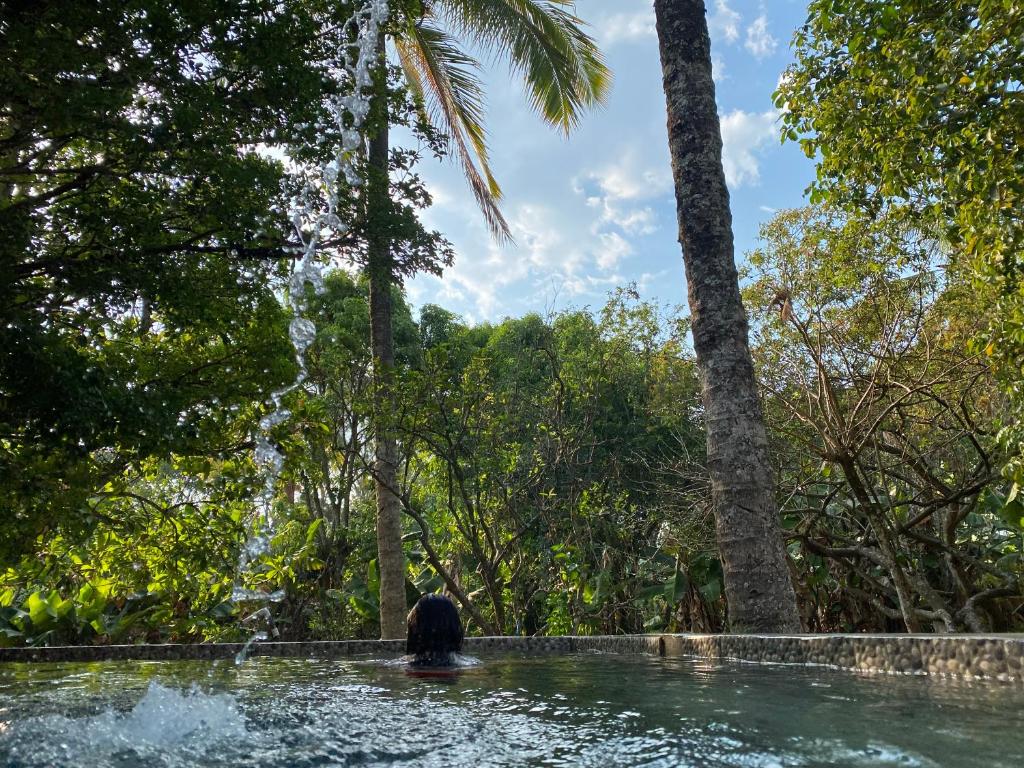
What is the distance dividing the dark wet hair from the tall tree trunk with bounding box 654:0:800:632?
218cm

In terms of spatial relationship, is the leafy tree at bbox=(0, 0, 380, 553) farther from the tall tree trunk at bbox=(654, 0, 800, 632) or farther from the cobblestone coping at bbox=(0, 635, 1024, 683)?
the tall tree trunk at bbox=(654, 0, 800, 632)

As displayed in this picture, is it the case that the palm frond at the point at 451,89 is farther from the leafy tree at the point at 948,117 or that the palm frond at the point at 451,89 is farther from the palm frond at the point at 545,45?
the leafy tree at the point at 948,117

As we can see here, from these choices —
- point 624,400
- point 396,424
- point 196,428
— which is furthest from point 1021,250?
point 624,400

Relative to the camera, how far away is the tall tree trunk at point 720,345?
627 cm

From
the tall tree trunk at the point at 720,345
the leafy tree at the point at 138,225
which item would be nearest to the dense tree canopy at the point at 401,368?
the leafy tree at the point at 138,225

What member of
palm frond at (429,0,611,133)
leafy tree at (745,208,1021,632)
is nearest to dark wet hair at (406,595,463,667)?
leafy tree at (745,208,1021,632)

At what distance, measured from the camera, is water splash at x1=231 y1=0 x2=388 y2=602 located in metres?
6.09

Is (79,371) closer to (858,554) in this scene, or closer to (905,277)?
(858,554)

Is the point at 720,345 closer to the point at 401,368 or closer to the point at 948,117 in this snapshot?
the point at 948,117

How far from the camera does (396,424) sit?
30.5 feet

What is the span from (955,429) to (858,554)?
1821 mm

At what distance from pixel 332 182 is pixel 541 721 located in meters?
4.61

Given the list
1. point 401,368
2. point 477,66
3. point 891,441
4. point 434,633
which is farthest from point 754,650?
point 477,66

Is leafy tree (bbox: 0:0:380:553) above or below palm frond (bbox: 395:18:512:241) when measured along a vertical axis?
below
